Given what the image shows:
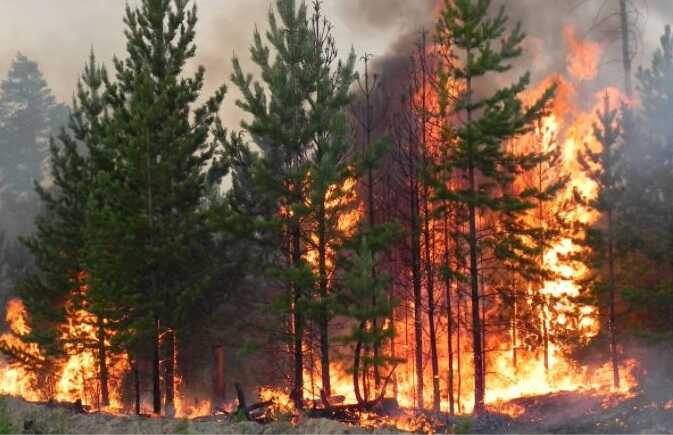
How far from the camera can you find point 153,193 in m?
23.0

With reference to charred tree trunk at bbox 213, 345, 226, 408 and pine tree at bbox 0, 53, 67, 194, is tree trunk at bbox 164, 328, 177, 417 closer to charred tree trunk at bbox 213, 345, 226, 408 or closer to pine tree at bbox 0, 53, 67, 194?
charred tree trunk at bbox 213, 345, 226, 408

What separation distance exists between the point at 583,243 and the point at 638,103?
1022cm

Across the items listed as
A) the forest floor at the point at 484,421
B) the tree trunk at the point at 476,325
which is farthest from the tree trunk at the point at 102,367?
the tree trunk at the point at 476,325

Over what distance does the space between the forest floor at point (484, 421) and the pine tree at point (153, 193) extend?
4024 mm

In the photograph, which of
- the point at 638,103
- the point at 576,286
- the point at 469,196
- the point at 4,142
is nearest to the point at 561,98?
the point at 638,103

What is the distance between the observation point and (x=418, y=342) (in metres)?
25.0

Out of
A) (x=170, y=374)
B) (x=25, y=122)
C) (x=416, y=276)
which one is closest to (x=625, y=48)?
(x=416, y=276)

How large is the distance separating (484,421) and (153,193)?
A: 41.5 feet

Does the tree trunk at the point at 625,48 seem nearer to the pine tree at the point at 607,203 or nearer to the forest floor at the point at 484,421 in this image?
the pine tree at the point at 607,203

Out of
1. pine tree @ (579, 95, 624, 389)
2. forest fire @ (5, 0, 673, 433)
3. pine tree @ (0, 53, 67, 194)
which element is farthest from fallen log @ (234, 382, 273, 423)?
pine tree @ (0, 53, 67, 194)

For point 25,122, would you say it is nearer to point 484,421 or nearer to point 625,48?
point 625,48

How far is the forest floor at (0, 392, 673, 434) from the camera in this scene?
17141 mm

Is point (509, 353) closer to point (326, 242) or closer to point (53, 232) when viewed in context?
point (326, 242)

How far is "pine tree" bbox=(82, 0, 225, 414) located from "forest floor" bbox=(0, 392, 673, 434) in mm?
4024
